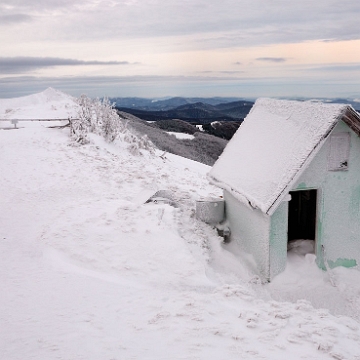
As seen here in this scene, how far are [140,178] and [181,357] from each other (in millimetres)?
9193

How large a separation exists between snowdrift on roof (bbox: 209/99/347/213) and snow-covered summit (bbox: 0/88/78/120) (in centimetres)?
1642

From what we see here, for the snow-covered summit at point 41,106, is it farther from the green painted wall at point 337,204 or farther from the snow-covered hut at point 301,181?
the green painted wall at point 337,204

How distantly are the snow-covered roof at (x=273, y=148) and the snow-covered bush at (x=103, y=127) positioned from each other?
8521 millimetres

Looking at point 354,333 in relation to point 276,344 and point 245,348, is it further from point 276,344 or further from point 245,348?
point 245,348

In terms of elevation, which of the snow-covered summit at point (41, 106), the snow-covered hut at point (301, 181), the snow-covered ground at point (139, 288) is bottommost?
the snow-covered ground at point (139, 288)

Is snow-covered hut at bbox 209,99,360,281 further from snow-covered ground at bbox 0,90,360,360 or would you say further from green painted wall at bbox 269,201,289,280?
snow-covered ground at bbox 0,90,360,360

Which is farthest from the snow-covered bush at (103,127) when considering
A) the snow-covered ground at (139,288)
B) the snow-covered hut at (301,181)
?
the snow-covered hut at (301,181)

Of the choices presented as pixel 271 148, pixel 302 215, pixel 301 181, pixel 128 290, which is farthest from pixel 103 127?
pixel 128 290

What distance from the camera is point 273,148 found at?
8617 millimetres

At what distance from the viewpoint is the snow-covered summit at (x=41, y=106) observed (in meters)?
25.8

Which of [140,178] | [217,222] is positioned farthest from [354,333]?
[140,178]

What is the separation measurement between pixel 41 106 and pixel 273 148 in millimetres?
25083

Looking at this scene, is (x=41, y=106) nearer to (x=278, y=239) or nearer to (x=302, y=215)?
(x=302, y=215)

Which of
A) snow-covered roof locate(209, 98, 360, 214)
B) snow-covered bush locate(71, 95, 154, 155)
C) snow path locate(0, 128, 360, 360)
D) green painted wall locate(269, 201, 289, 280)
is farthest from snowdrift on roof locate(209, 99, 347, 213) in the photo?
snow-covered bush locate(71, 95, 154, 155)
